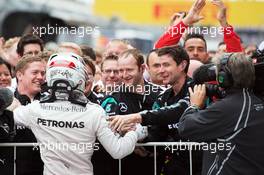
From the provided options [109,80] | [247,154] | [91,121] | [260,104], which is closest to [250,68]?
[260,104]

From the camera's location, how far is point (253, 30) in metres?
28.6

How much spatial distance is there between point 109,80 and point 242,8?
2224 cm

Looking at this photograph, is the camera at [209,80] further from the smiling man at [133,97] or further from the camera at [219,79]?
the smiling man at [133,97]

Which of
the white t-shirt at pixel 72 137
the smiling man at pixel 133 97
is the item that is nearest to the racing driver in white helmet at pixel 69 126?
the white t-shirt at pixel 72 137

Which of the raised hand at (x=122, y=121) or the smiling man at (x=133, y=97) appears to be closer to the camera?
the raised hand at (x=122, y=121)

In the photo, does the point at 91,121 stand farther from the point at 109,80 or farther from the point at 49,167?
the point at 109,80

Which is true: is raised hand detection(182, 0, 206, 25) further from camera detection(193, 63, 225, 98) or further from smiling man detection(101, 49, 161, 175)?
camera detection(193, 63, 225, 98)

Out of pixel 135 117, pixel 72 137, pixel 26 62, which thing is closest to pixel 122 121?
pixel 135 117

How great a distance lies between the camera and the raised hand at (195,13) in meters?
6.82

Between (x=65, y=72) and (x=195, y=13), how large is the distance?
2.04 metres

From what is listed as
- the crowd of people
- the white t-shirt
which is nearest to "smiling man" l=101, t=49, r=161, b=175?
the crowd of people

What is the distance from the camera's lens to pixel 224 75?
507 centimetres

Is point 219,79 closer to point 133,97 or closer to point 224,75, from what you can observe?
point 224,75

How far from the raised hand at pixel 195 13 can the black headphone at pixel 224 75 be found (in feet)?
5.87
